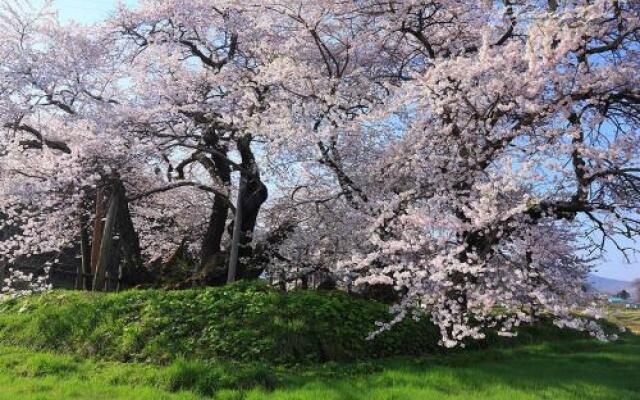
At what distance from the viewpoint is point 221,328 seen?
30.6ft

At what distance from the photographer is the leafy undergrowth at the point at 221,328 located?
29.5 ft

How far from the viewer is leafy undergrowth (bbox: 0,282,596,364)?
354 inches

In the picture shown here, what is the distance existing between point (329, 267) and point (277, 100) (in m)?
4.40

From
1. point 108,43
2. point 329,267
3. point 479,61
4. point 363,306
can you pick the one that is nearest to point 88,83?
point 108,43

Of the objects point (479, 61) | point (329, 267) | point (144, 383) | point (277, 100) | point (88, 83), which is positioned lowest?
point (144, 383)

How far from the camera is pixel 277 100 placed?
43.8ft

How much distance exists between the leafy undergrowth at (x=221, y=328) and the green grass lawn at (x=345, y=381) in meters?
0.47

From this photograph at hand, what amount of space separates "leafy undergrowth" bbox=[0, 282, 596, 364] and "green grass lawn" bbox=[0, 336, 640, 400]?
0.47 m

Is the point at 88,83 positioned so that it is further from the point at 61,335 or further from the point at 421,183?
the point at 421,183

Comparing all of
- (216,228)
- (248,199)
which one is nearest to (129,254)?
(216,228)

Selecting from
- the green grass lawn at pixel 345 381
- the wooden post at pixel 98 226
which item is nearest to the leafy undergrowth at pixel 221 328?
the green grass lawn at pixel 345 381

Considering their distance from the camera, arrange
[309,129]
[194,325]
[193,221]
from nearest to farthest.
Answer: [194,325] < [309,129] < [193,221]

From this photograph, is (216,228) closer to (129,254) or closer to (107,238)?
(129,254)

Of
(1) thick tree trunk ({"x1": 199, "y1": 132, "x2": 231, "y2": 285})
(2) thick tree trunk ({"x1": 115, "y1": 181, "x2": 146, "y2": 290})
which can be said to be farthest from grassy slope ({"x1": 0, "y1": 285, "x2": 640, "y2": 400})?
(1) thick tree trunk ({"x1": 199, "y1": 132, "x2": 231, "y2": 285})
